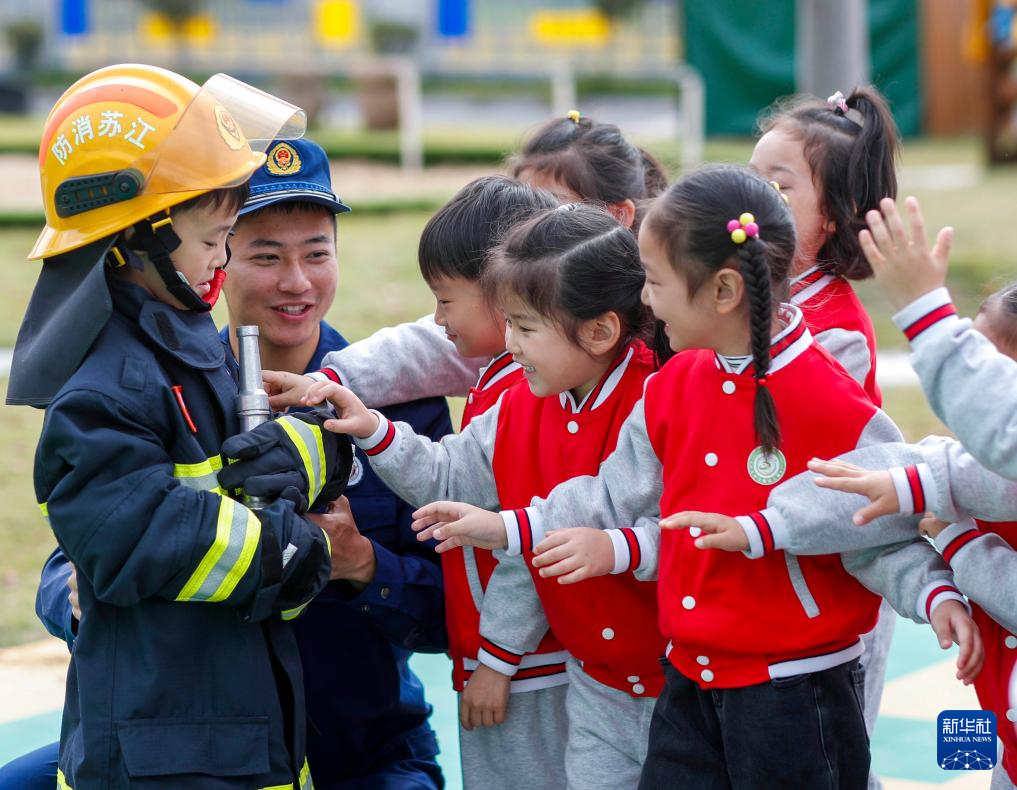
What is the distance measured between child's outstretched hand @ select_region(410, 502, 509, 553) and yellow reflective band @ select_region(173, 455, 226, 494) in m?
0.42

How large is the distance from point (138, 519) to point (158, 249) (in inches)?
19.4

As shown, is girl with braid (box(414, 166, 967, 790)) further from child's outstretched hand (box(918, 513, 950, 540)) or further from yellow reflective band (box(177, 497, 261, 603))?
yellow reflective band (box(177, 497, 261, 603))

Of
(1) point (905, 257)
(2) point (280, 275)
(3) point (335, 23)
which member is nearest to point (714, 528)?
(1) point (905, 257)

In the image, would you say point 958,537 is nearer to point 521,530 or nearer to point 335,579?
point 521,530

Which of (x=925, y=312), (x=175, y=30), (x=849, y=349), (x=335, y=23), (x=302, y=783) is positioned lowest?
(x=175, y=30)

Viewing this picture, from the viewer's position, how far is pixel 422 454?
117 inches

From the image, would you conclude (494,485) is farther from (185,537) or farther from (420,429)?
(185,537)

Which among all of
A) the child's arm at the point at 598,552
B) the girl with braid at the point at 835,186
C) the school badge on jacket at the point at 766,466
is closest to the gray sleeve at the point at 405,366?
the child's arm at the point at 598,552

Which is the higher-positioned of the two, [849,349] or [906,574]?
[849,349]

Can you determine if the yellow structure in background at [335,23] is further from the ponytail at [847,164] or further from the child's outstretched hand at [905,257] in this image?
the child's outstretched hand at [905,257]

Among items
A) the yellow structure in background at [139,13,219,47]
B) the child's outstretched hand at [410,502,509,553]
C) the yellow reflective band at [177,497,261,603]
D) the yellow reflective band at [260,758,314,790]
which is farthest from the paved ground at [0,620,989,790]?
the yellow structure in background at [139,13,219,47]

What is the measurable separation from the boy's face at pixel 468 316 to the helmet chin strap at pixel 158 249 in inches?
26.7

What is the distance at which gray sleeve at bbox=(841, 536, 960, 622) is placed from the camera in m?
2.46

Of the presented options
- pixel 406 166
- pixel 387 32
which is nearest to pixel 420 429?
pixel 406 166
